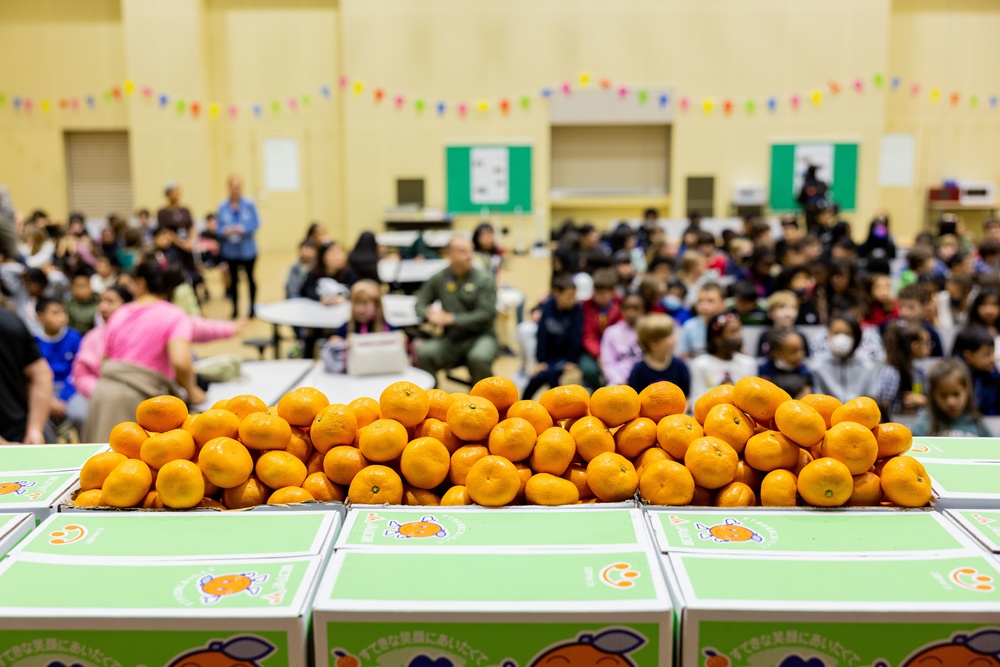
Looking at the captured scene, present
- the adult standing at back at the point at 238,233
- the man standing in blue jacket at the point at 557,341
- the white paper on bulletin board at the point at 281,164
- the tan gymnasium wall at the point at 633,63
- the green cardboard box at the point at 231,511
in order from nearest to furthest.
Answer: the green cardboard box at the point at 231,511 → the man standing in blue jacket at the point at 557,341 → the adult standing at back at the point at 238,233 → the tan gymnasium wall at the point at 633,63 → the white paper on bulletin board at the point at 281,164

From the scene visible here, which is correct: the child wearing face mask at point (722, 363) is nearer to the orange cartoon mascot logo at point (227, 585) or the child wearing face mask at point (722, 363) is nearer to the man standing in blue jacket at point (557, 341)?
the man standing in blue jacket at point (557, 341)

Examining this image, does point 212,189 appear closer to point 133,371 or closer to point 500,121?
point 500,121

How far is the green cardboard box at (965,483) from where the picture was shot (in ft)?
5.90

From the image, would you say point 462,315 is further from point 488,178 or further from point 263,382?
point 488,178

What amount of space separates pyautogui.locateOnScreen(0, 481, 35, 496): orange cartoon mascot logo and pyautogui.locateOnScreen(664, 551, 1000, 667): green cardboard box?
4.24 feet

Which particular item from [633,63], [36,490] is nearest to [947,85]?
[633,63]

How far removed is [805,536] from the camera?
1.65 metres

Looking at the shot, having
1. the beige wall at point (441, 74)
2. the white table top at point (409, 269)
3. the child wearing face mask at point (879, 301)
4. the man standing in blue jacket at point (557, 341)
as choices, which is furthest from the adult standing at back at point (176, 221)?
the child wearing face mask at point (879, 301)

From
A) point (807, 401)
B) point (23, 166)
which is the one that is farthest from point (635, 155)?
point (807, 401)

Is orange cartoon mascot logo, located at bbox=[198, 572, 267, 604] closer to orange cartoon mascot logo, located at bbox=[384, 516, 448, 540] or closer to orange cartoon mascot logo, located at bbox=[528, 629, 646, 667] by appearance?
orange cartoon mascot logo, located at bbox=[384, 516, 448, 540]

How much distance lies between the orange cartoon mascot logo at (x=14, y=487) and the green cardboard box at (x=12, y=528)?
0.14 m

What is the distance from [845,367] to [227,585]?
13.8 feet

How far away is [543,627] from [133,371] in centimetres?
308

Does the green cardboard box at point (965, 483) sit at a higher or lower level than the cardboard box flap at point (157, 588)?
higher
